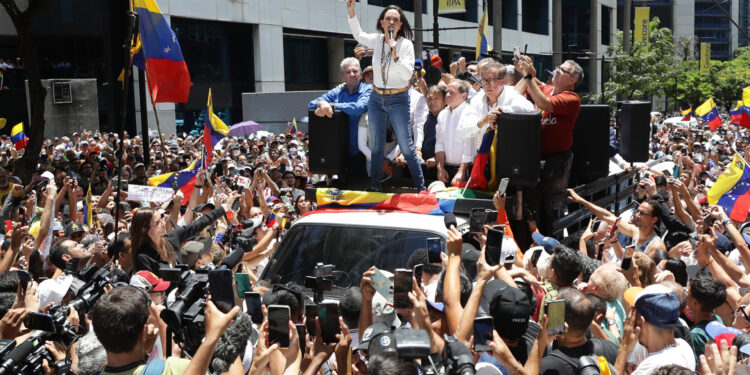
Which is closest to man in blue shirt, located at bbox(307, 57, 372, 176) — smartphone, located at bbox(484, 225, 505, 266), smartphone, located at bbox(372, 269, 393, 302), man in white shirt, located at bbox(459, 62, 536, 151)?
man in white shirt, located at bbox(459, 62, 536, 151)

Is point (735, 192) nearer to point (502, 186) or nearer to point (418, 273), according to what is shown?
point (502, 186)

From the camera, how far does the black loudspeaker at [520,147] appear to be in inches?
241

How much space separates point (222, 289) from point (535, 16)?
182 feet

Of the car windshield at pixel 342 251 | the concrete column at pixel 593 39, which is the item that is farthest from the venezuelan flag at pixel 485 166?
the concrete column at pixel 593 39

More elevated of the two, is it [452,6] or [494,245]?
[452,6]

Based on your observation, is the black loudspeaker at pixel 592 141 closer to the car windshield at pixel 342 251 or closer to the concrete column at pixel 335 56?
the car windshield at pixel 342 251

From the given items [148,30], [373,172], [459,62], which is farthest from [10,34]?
→ [373,172]

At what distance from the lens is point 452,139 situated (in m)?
7.10

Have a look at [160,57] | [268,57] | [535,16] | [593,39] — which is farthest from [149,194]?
[593,39]

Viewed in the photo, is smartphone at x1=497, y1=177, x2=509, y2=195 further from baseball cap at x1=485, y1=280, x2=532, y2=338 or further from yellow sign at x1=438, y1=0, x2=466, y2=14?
yellow sign at x1=438, y1=0, x2=466, y2=14

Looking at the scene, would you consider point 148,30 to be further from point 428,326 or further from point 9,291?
point 428,326

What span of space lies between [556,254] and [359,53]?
13.6 feet

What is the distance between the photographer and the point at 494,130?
6.56 meters

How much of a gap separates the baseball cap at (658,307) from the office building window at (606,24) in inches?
2604
